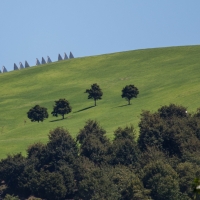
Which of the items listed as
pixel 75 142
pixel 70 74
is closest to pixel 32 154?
pixel 75 142

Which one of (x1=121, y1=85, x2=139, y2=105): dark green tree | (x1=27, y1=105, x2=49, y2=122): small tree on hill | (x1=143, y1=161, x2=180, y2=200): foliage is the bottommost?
(x1=143, y1=161, x2=180, y2=200): foliage

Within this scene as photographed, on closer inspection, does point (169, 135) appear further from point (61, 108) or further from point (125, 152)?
point (61, 108)

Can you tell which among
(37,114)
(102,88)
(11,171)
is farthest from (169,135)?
(102,88)

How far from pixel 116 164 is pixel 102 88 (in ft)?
149

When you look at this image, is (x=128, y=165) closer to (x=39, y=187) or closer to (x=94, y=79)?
(x=39, y=187)

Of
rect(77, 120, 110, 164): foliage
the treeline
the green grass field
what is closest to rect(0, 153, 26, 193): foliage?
the treeline

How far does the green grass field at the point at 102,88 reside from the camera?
85.8m

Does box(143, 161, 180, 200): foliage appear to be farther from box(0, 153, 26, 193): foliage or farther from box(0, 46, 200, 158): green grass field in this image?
box(0, 46, 200, 158): green grass field

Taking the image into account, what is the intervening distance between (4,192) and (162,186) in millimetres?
15829

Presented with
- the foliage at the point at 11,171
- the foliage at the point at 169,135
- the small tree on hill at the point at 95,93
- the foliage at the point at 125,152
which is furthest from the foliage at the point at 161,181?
the small tree on hill at the point at 95,93

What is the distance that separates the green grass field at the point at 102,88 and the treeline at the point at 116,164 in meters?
6.15

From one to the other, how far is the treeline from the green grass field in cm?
615

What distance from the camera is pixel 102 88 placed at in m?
111

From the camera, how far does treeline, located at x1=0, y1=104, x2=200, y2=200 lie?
54281mm
